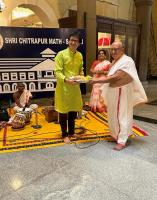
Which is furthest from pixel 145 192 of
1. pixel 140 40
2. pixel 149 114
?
pixel 140 40

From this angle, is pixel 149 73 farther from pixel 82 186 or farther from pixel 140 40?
pixel 82 186

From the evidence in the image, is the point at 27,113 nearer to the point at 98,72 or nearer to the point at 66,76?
the point at 66,76

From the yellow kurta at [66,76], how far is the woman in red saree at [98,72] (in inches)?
56.7

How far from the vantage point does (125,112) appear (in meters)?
3.07

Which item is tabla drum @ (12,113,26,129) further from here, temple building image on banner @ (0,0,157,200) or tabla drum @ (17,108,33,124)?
tabla drum @ (17,108,33,124)

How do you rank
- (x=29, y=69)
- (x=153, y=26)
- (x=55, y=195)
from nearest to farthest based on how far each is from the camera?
(x=55, y=195)
(x=29, y=69)
(x=153, y=26)

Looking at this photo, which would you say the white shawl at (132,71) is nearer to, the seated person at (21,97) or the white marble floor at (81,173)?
the white marble floor at (81,173)

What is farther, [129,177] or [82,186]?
[129,177]

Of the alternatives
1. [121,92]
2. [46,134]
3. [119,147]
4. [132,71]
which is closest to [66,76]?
[121,92]

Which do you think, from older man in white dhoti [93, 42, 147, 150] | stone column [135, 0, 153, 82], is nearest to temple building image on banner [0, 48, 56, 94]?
older man in white dhoti [93, 42, 147, 150]

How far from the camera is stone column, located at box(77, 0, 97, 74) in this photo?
20.8ft

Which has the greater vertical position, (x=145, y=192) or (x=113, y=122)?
(x=113, y=122)

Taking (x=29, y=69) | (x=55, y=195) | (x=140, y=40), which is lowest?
(x=55, y=195)

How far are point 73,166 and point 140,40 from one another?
24.9 feet
